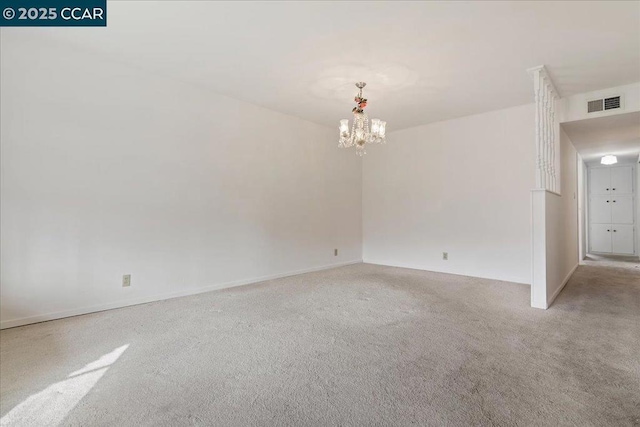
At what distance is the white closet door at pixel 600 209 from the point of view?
7.15 meters

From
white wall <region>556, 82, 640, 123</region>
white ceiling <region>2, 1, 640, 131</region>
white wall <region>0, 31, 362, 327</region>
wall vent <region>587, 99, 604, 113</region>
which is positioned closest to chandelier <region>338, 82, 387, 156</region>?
white ceiling <region>2, 1, 640, 131</region>

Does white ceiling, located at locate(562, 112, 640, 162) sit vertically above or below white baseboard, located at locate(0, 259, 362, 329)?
above

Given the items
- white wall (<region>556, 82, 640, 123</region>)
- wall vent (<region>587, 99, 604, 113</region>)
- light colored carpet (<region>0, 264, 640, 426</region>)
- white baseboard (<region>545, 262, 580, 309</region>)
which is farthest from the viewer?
wall vent (<region>587, 99, 604, 113</region>)

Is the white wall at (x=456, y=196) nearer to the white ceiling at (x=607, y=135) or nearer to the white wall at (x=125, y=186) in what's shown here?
the white ceiling at (x=607, y=135)

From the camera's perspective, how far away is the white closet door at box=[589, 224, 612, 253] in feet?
23.5

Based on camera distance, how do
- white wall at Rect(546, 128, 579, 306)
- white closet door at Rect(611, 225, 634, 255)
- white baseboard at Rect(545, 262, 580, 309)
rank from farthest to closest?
1. white closet door at Rect(611, 225, 634, 255)
2. white wall at Rect(546, 128, 579, 306)
3. white baseboard at Rect(545, 262, 580, 309)

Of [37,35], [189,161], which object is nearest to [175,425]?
[189,161]

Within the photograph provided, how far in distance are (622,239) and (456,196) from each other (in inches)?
207

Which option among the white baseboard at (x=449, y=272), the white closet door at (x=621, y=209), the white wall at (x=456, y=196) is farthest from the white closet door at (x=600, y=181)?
the white baseboard at (x=449, y=272)

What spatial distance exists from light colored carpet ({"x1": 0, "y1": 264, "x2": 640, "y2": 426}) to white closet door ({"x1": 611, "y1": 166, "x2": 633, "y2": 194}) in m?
5.30

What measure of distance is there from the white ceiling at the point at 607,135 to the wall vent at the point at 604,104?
0.13 m

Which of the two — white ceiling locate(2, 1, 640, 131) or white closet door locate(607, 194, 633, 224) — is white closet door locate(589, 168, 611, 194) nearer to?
white closet door locate(607, 194, 633, 224)

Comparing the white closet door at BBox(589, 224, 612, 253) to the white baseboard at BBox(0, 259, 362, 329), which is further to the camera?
the white closet door at BBox(589, 224, 612, 253)

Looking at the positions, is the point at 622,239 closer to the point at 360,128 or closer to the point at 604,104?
the point at 604,104
